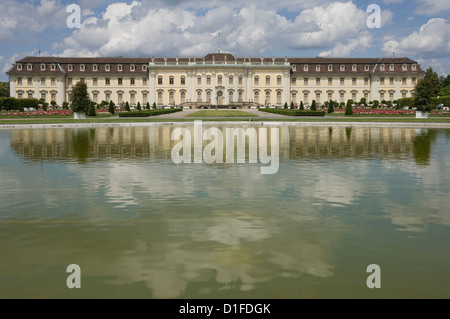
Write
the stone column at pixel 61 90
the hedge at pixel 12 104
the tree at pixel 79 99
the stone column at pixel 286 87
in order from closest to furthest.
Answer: the tree at pixel 79 99, the hedge at pixel 12 104, the stone column at pixel 61 90, the stone column at pixel 286 87

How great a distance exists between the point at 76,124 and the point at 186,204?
2596cm

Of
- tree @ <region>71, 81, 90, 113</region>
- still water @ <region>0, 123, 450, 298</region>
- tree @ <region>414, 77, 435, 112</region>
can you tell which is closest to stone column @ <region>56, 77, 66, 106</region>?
tree @ <region>71, 81, 90, 113</region>

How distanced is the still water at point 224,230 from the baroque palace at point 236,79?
70.7m

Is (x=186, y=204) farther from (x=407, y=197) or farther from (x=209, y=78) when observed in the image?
(x=209, y=78)

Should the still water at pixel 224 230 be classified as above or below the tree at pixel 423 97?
below

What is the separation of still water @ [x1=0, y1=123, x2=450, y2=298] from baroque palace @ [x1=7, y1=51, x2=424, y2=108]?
7073 cm

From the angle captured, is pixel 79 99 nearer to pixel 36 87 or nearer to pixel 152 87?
pixel 152 87

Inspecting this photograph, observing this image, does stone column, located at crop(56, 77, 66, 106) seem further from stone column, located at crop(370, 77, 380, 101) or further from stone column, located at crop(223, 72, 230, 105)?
stone column, located at crop(370, 77, 380, 101)

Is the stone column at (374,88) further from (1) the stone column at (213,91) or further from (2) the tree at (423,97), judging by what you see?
(2) the tree at (423,97)

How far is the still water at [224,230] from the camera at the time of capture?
16.4 ft

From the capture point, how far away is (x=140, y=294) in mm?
4746

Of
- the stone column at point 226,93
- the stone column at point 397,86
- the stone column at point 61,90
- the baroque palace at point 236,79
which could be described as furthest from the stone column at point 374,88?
the stone column at point 61,90

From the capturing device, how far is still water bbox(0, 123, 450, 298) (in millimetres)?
4984

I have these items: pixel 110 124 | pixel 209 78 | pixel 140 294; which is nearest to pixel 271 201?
pixel 140 294
